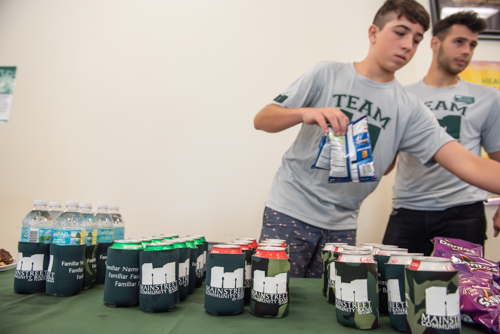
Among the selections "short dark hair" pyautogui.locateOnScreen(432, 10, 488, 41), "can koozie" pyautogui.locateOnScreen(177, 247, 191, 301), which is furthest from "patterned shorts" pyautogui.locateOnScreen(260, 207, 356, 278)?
"short dark hair" pyautogui.locateOnScreen(432, 10, 488, 41)

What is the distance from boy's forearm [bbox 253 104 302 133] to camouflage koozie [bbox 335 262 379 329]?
2.40 ft

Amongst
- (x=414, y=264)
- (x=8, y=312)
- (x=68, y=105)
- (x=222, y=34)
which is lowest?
(x=8, y=312)

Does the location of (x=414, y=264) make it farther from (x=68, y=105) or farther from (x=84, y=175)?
(x=68, y=105)

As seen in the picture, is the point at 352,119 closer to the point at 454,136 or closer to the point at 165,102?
the point at 454,136

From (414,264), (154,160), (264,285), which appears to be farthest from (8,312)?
(154,160)

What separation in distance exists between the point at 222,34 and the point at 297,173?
5.31 ft

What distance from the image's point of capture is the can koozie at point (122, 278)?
0.75 meters

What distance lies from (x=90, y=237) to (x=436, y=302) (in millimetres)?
1022

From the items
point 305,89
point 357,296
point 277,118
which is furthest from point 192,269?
point 305,89

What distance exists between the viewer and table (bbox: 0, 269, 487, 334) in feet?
2.00

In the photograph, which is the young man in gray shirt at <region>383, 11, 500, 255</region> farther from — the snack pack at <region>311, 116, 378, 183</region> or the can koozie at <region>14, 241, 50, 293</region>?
the can koozie at <region>14, 241, 50, 293</region>

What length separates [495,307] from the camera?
2.22 ft

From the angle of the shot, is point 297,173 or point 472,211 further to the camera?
point 472,211

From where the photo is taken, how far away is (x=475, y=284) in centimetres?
75
